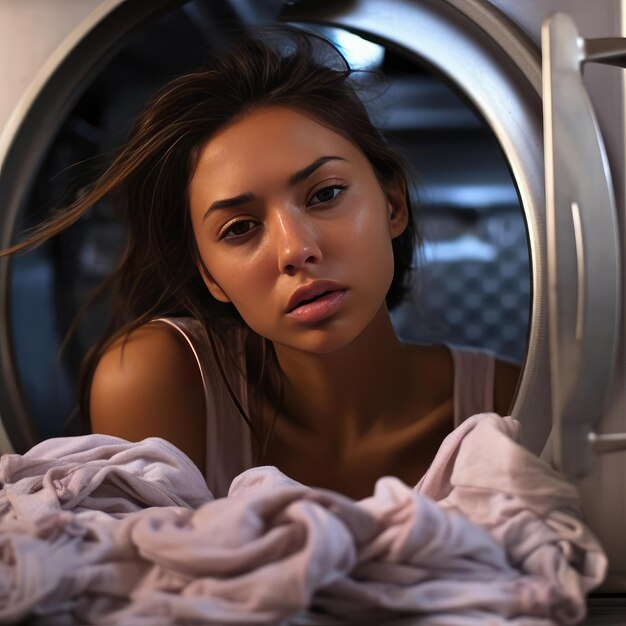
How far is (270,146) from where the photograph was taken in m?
0.97

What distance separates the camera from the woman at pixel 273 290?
960 mm

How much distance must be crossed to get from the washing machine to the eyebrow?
0.32 feet

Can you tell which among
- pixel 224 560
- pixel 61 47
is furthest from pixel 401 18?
pixel 224 560

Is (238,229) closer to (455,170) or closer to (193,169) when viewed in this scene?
(193,169)

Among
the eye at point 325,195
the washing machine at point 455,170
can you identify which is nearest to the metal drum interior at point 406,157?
the washing machine at point 455,170

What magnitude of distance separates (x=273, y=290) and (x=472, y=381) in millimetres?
253

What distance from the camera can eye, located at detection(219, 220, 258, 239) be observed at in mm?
970

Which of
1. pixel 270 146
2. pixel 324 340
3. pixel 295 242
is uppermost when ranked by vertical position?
pixel 270 146

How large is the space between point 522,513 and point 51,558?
1.29 feet

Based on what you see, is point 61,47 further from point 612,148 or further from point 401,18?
point 612,148

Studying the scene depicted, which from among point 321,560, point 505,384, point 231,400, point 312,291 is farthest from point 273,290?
point 321,560

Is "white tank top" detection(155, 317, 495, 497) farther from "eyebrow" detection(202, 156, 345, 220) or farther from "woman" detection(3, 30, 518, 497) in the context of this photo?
"eyebrow" detection(202, 156, 345, 220)

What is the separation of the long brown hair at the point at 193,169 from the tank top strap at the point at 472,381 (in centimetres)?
10

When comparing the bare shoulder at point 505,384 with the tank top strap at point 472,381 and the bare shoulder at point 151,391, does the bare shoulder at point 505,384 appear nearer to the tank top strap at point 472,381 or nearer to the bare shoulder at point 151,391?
the tank top strap at point 472,381
